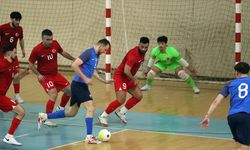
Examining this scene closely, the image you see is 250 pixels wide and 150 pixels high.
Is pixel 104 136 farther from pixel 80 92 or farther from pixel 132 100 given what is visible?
pixel 132 100

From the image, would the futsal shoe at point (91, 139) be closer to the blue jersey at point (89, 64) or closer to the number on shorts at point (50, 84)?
the blue jersey at point (89, 64)

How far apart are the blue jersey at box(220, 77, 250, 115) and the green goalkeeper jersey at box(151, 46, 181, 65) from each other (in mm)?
6423

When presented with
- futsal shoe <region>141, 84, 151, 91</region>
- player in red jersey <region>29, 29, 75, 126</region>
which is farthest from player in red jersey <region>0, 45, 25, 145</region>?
futsal shoe <region>141, 84, 151, 91</region>

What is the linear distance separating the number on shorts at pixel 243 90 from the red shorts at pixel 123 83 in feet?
11.9

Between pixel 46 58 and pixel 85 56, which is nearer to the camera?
pixel 85 56

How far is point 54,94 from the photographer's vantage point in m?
11.2

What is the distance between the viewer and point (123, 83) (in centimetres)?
1127

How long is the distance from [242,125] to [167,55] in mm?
6693

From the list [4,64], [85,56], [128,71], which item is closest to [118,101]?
[128,71]

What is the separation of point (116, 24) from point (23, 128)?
7.18 meters

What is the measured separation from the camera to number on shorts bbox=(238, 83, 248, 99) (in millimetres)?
7887

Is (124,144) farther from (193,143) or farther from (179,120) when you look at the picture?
(179,120)

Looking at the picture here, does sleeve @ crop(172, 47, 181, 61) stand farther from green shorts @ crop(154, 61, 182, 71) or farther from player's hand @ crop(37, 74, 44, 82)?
player's hand @ crop(37, 74, 44, 82)

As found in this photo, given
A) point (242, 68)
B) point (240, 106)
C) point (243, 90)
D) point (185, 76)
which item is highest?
point (242, 68)
